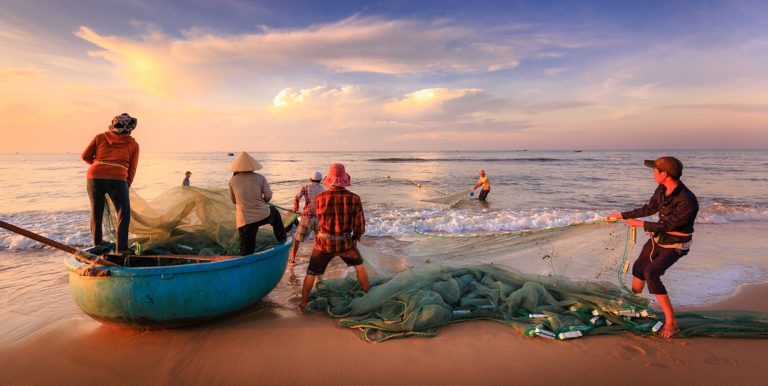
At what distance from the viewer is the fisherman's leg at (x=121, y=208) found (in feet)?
13.8

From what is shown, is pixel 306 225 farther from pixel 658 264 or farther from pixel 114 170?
pixel 658 264

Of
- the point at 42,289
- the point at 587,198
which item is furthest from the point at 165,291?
the point at 587,198

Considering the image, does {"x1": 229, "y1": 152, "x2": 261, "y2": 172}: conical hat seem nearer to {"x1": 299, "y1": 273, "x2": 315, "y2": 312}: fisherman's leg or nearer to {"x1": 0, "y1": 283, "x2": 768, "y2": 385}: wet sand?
{"x1": 299, "y1": 273, "x2": 315, "y2": 312}: fisherman's leg

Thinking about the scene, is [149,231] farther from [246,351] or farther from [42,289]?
[246,351]

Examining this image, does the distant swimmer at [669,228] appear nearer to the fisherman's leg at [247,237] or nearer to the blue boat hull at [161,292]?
the blue boat hull at [161,292]

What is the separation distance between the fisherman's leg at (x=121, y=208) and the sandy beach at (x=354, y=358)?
89cm

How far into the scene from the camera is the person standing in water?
4.14 m

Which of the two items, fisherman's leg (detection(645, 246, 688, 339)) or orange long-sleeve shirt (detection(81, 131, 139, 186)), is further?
orange long-sleeve shirt (detection(81, 131, 139, 186))

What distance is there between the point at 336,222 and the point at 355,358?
4.57 ft

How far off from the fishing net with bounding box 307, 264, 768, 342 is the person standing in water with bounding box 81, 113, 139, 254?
223 cm

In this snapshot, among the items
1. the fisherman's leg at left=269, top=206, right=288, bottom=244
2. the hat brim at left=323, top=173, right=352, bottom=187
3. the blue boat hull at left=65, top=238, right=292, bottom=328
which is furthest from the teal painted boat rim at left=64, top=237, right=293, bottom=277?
the hat brim at left=323, top=173, right=352, bottom=187

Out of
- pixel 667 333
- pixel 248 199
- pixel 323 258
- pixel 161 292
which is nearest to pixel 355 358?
pixel 323 258

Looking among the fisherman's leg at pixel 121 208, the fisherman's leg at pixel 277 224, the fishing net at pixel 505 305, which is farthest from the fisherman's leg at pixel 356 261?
the fisherman's leg at pixel 121 208

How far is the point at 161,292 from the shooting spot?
136 inches
